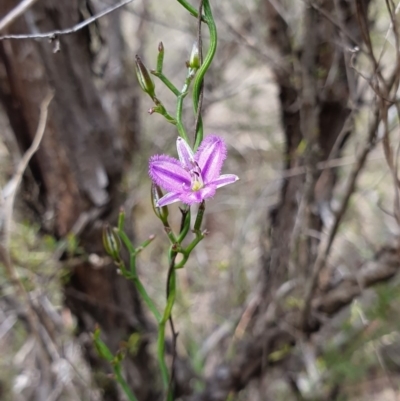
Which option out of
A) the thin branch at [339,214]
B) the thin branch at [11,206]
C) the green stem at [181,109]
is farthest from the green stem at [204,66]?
the thin branch at [11,206]

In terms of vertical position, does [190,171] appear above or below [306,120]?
above

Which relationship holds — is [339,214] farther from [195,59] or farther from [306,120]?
[195,59]

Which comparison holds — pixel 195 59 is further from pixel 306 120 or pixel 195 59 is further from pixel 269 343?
pixel 269 343

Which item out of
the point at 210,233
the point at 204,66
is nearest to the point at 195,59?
the point at 204,66

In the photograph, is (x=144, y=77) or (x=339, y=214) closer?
(x=144, y=77)

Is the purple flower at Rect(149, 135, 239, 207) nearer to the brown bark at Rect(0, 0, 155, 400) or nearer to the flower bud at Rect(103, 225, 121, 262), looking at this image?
the flower bud at Rect(103, 225, 121, 262)

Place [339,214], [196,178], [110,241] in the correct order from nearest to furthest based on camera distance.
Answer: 1. [196,178]
2. [110,241]
3. [339,214]

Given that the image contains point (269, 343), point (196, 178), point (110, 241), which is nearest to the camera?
point (196, 178)

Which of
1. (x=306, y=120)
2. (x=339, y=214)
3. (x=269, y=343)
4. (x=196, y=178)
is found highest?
(x=196, y=178)
